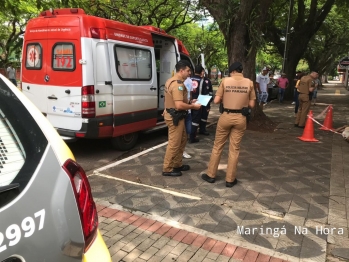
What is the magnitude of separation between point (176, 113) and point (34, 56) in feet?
10.2

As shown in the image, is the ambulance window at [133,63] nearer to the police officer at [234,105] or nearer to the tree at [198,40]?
the police officer at [234,105]

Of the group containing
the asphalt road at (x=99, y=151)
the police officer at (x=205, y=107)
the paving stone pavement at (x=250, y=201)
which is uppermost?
the police officer at (x=205, y=107)

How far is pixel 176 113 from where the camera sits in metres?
4.52

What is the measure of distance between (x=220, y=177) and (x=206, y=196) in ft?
2.49

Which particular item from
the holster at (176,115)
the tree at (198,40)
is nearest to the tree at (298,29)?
the tree at (198,40)

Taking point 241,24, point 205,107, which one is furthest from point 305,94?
point 205,107

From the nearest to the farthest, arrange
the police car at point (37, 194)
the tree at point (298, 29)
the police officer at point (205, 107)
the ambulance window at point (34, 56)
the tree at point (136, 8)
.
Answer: the police car at point (37, 194), the ambulance window at point (34, 56), the police officer at point (205, 107), the tree at point (136, 8), the tree at point (298, 29)

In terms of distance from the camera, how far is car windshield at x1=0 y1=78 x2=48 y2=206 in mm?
1274

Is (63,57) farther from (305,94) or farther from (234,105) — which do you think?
(305,94)

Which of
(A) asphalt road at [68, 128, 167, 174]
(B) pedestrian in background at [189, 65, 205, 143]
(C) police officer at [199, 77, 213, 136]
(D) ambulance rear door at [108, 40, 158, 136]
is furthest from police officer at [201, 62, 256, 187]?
(C) police officer at [199, 77, 213, 136]

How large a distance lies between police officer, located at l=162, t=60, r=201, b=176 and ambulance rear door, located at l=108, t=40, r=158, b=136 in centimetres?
139

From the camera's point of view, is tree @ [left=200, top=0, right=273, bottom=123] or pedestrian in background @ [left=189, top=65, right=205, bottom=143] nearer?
pedestrian in background @ [left=189, top=65, right=205, bottom=143]

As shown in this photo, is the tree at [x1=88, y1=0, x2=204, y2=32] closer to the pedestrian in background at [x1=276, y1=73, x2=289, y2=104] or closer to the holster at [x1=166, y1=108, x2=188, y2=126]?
the pedestrian in background at [x1=276, y1=73, x2=289, y2=104]

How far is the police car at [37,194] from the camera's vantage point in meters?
1.20
